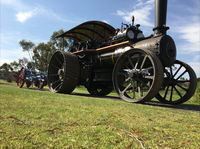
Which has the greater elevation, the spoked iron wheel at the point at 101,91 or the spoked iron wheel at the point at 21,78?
the spoked iron wheel at the point at 21,78

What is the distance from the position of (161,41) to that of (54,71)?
20.1 feet

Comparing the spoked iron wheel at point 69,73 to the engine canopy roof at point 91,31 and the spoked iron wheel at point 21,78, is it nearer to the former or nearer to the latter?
the engine canopy roof at point 91,31

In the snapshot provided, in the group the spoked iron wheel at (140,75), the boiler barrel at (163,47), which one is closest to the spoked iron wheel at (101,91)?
the spoked iron wheel at (140,75)

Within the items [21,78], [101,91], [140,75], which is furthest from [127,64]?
[21,78]

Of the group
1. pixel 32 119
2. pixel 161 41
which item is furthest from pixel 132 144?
pixel 161 41

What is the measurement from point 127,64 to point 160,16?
2.06m

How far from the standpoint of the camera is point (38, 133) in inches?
70.7

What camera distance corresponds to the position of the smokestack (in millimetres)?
6144

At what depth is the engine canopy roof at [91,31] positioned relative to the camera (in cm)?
941

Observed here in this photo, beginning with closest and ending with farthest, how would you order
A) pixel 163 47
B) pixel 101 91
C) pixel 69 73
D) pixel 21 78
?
pixel 163 47, pixel 69 73, pixel 101 91, pixel 21 78

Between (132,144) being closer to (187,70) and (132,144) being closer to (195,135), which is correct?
(195,135)

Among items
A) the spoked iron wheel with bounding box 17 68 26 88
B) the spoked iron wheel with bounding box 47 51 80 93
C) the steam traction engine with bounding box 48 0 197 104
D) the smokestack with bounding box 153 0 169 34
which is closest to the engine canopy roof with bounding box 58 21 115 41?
the steam traction engine with bounding box 48 0 197 104

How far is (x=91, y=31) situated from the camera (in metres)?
10.3

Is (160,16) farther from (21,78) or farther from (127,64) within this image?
(21,78)
